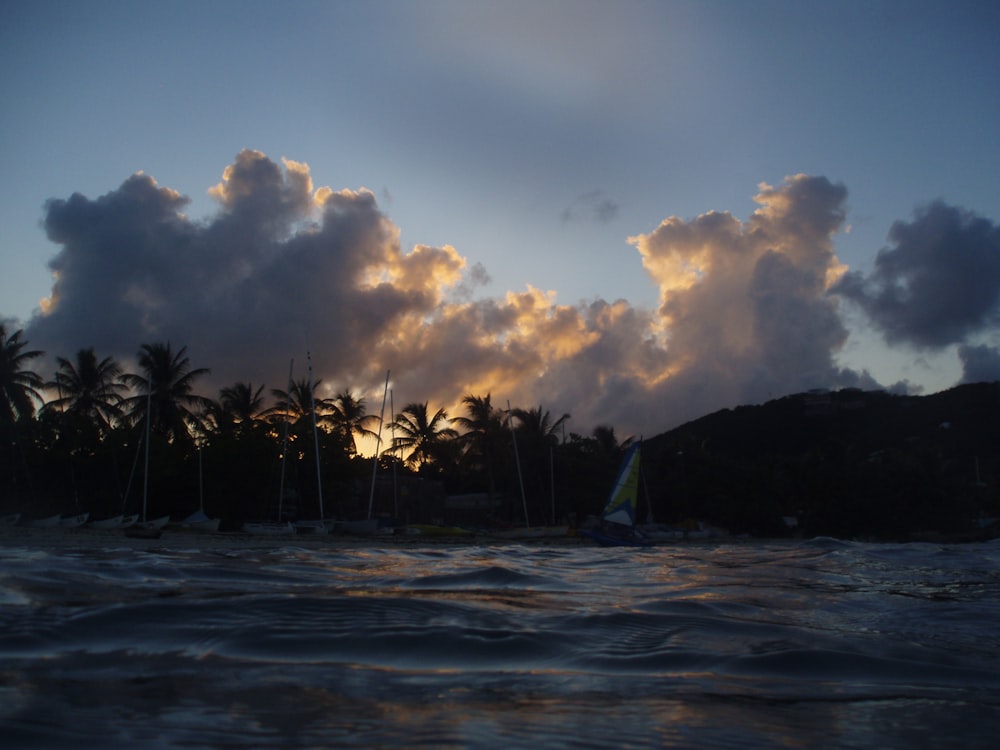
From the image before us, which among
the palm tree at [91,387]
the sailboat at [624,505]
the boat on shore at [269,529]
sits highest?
the palm tree at [91,387]

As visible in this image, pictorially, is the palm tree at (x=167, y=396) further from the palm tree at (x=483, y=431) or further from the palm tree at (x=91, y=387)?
the palm tree at (x=483, y=431)

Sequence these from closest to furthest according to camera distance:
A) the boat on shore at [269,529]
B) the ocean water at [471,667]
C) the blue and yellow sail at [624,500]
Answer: the ocean water at [471,667] < the blue and yellow sail at [624,500] < the boat on shore at [269,529]

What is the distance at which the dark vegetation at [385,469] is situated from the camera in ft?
110

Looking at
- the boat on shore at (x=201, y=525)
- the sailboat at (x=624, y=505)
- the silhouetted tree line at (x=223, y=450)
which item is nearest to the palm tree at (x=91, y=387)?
the silhouetted tree line at (x=223, y=450)

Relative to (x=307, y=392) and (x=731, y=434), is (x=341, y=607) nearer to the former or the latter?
(x=307, y=392)

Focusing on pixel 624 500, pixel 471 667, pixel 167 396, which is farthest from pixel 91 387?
pixel 471 667

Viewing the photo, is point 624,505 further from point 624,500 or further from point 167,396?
point 167,396

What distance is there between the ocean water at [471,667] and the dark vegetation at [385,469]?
88.8ft

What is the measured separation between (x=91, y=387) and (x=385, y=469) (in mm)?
17257

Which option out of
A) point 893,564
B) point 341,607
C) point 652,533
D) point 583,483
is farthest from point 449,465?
point 341,607

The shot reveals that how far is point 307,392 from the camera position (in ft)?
132

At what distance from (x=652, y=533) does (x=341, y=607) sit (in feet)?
112

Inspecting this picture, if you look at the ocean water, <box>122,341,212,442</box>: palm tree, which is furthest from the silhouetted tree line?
the ocean water

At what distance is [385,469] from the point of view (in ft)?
153
